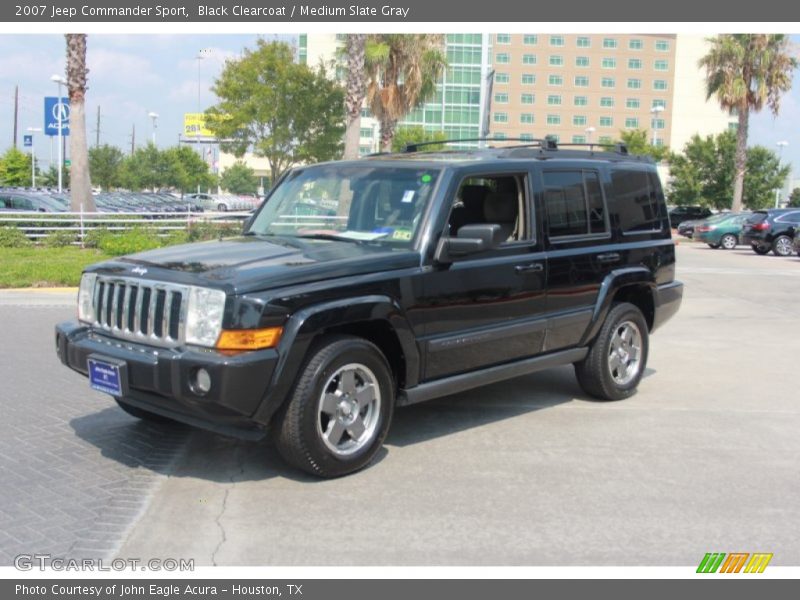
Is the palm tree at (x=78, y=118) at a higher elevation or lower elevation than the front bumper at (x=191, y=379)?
higher

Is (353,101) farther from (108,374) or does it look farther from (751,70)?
(751,70)

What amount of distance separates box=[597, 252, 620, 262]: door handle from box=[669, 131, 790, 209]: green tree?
161 feet

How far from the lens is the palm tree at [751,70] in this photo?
37562 mm

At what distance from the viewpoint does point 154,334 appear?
4.86 meters

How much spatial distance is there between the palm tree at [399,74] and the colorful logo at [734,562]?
28368mm

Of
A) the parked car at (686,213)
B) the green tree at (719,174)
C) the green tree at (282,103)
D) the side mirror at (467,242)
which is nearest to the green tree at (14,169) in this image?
the green tree at (282,103)

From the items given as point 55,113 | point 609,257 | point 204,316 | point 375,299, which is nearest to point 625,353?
point 609,257

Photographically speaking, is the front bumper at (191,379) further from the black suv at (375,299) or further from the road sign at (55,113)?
the road sign at (55,113)

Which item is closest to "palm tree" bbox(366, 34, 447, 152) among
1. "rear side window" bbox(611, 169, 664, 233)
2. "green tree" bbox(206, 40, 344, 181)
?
"green tree" bbox(206, 40, 344, 181)

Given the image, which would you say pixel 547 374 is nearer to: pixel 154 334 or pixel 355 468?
pixel 355 468

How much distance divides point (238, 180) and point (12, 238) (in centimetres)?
7715

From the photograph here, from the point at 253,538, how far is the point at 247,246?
2096 millimetres

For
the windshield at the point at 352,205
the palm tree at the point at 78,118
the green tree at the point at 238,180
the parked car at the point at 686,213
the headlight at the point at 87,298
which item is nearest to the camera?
the headlight at the point at 87,298

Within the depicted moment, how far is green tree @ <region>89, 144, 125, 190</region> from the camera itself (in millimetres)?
65062
